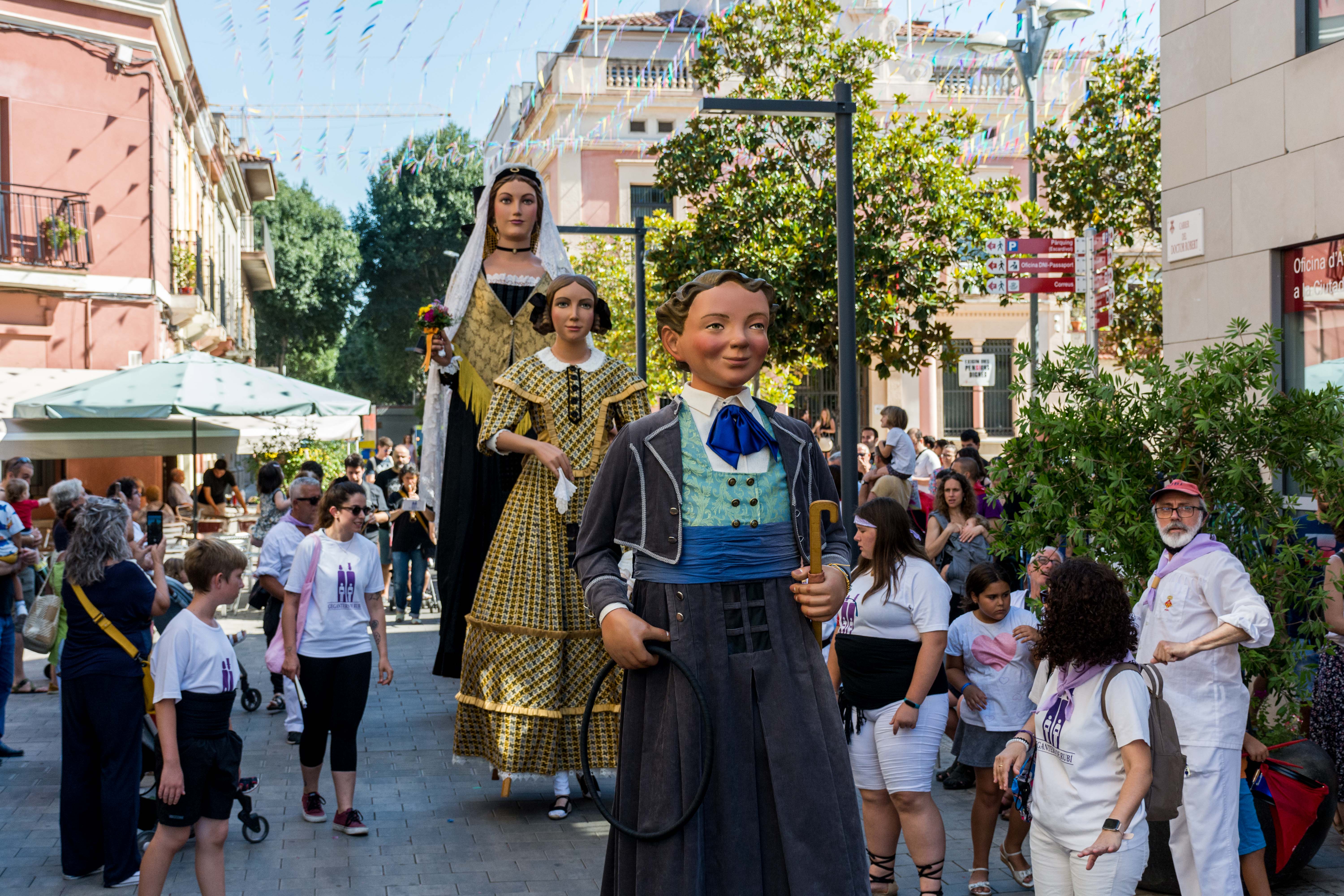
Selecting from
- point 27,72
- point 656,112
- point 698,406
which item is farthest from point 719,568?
point 656,112

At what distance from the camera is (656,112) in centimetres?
3744

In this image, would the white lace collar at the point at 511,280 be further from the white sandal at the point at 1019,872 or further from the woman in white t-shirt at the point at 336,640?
the white sandal at the point at 1019,872

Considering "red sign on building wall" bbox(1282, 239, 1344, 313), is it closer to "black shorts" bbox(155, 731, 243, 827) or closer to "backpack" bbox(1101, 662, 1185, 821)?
"backpack" bbox(1101, 662, 1185, 821)

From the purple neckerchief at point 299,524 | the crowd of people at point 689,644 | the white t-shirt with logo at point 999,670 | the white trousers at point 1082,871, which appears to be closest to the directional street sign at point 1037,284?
the crowd of people at point 689,644

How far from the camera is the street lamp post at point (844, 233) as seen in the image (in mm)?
9680

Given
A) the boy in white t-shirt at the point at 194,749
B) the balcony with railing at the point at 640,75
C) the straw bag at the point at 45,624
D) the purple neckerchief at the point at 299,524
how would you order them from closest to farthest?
the boy in white t-shirt at the point at 194,749, the straw bag at the point at 45,624, the purple neckerchief at the point at 299,524, the balcony with railing at the point at 640,75

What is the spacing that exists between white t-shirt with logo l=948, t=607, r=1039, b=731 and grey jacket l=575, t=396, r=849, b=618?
2438 mm

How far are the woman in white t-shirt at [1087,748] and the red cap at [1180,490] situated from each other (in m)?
0.90

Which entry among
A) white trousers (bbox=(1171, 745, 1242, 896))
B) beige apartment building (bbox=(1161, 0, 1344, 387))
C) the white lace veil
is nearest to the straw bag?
the white lace veil

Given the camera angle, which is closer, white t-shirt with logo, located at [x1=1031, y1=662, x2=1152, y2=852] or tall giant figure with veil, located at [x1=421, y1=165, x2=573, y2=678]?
white t-shirt with logo, located at [x1=1031, y1=662, x2=1152, y2=852]

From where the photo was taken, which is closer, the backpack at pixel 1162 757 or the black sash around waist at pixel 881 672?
the backpack at pixel 1162 757

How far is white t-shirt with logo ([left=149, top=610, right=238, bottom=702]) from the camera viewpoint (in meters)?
4.78

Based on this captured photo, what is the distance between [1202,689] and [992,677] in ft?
3.55

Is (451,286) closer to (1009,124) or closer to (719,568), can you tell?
(719,568)
